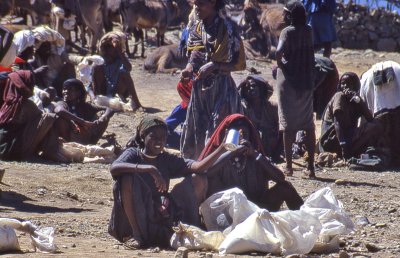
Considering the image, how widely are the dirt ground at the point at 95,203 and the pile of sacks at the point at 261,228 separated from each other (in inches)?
5.2

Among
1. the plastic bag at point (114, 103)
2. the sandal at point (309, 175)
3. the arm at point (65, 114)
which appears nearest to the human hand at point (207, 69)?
the sandal at point (309, 175)

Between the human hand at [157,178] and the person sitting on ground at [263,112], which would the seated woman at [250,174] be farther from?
the person sitting on ground at [263,112]

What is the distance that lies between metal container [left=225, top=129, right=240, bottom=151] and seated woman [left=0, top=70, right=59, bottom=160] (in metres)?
4.25

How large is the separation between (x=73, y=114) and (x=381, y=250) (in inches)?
220

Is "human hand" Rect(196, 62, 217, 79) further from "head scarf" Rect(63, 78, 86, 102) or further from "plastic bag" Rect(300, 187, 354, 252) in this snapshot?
"head scarf" Rect(63, 78, 86, 102)

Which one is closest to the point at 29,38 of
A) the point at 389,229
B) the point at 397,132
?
the point at 397,132

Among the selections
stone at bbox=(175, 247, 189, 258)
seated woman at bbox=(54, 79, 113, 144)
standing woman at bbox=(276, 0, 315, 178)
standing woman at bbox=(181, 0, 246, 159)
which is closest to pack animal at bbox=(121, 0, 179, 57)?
seated woman at bbox=(54, 79, 113, 144)

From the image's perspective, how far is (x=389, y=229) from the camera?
9.32 m

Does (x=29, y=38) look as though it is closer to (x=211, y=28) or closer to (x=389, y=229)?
(x=211, y=28)

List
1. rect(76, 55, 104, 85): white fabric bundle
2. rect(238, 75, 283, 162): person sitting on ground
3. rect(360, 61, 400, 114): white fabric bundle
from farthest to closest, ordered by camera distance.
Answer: rect(76, 55, 104, 85): white fabric bundle, rect(360, 61, 400, 114): white fabric bundle, rect(238, 75, 283, 162): person sitting on ground

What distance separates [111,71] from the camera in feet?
53.7

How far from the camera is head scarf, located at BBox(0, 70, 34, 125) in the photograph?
12.4 meters

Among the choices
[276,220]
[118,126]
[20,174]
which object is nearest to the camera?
[276,220]

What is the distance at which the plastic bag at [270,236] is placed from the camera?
7.74m
